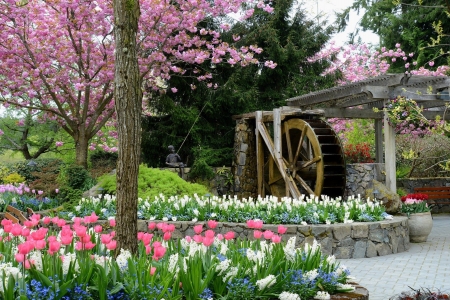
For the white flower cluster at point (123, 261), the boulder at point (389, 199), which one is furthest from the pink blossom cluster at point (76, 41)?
the white flower cluster at point (123, 261)

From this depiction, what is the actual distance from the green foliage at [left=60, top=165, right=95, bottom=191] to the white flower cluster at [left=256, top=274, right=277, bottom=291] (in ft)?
27.2

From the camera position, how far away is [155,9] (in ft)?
38.5

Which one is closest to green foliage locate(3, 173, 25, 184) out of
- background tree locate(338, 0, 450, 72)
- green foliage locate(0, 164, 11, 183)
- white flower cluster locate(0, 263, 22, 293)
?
green foliage locate(0, 164, 11, 183)

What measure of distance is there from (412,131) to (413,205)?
27.7 ft

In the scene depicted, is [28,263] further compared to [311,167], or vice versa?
[311,167]

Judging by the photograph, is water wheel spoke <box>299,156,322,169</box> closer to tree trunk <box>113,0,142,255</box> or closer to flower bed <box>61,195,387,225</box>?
flower bed <box>61,195,387,225</box>

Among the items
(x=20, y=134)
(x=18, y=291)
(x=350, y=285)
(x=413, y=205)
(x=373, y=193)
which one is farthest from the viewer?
(x=20, y=134)

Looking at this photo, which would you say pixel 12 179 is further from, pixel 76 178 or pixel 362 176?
pixel 362 176

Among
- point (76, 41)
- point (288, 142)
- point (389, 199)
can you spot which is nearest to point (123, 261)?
point (389, 199)

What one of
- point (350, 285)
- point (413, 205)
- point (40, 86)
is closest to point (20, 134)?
point (40, 86)

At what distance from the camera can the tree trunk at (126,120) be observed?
3.89 meters

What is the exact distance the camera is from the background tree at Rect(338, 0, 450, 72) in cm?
1846

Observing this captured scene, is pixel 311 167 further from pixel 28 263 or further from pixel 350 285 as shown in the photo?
pixel 28 263

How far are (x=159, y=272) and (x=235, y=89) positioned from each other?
37.4 ft
